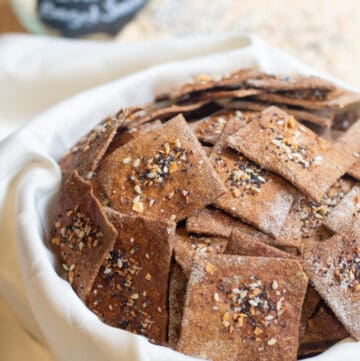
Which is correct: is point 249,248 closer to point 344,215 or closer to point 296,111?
point 344,215

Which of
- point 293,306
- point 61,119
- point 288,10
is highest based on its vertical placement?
point 61,119

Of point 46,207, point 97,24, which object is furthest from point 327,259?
point 97,24

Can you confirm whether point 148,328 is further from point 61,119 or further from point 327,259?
point 61,119

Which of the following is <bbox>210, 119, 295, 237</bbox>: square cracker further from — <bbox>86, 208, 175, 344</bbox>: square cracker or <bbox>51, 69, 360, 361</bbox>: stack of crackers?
<bbox>86, 208, 175, 344</bbox>: square cracker

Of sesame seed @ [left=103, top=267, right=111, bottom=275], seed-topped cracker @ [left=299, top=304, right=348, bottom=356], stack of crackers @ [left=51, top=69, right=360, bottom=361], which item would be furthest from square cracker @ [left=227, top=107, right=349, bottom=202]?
sesame seed @ [left=103, top=267, right=111, bottom=275]

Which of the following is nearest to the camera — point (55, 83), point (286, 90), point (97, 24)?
point (286, 90)

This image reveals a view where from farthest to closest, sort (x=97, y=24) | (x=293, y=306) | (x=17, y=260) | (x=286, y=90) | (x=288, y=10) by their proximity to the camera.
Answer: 1. (x=288, y=10)
2. (x=97, y=24)
3. (x=286, y=90)
4. (x=17, y=260)
5. (x=293, y=306)

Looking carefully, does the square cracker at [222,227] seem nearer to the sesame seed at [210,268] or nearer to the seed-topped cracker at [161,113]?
the sesame seed at [210,268]

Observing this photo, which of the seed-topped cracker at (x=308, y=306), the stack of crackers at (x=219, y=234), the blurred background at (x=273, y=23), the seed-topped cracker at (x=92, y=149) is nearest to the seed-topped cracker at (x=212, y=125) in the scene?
the stack of crackers at (x=219, y=234)
